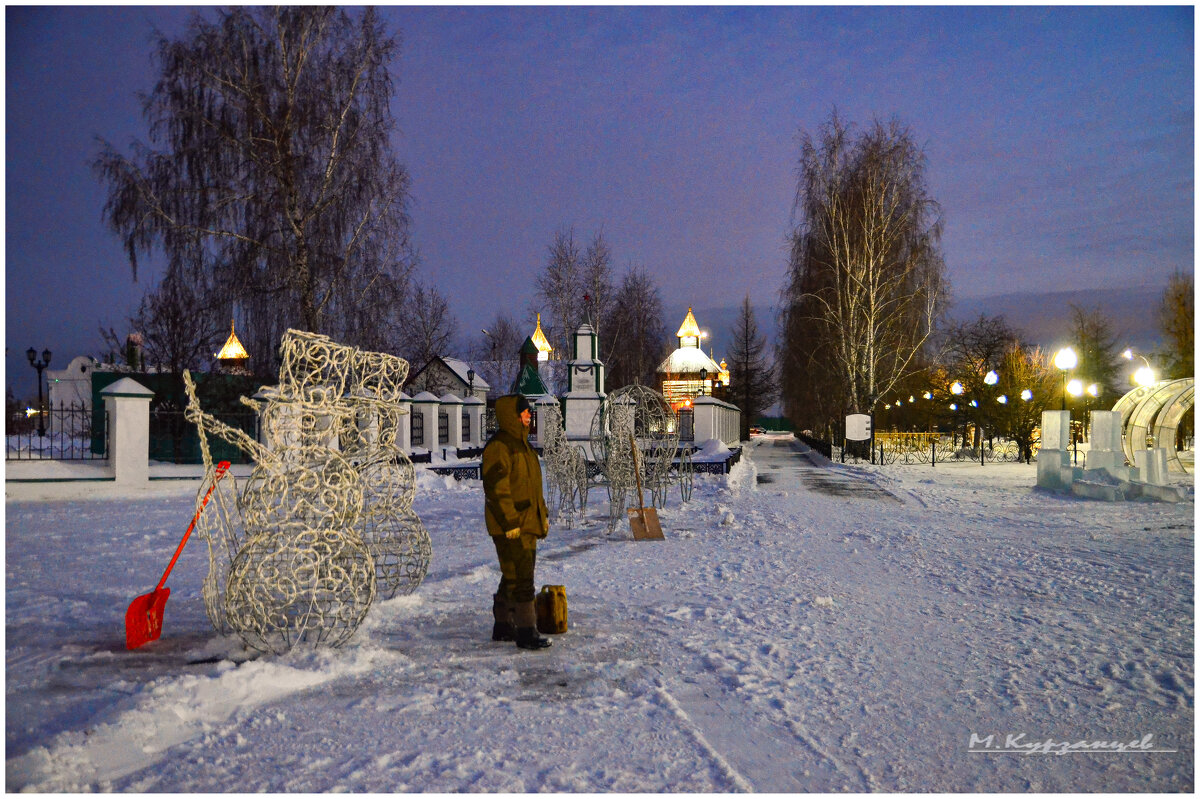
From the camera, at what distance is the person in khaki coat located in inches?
194

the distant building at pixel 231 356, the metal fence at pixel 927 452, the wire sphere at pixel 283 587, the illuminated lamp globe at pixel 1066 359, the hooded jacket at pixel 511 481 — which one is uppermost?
the distant building at pixel 231 356

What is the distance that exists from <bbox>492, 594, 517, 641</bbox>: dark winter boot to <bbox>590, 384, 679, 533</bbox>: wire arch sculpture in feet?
15.1

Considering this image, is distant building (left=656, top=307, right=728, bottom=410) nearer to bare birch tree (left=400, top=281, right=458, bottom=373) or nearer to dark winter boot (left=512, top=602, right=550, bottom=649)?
bare birch tree (left=400, top=281, right=458, bottom=373)

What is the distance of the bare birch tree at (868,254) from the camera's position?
2431 centimetres

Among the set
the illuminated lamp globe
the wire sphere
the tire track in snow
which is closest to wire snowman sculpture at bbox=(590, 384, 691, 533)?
the wire sphere

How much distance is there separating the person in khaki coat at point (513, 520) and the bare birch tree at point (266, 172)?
12992 mm

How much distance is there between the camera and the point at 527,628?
16.1ft

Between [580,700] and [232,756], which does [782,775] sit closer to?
[580,700]

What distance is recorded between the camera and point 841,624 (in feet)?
17.9

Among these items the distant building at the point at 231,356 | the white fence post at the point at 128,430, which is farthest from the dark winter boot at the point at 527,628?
the distant building at the point at 231,356

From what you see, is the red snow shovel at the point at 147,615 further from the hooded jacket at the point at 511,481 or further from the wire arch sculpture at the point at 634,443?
the wire arch sculpture at the point at 634,443

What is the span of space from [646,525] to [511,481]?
4572mm

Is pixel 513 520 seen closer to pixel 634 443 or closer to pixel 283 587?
pixel 283 587

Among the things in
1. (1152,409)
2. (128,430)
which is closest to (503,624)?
(128,430)
